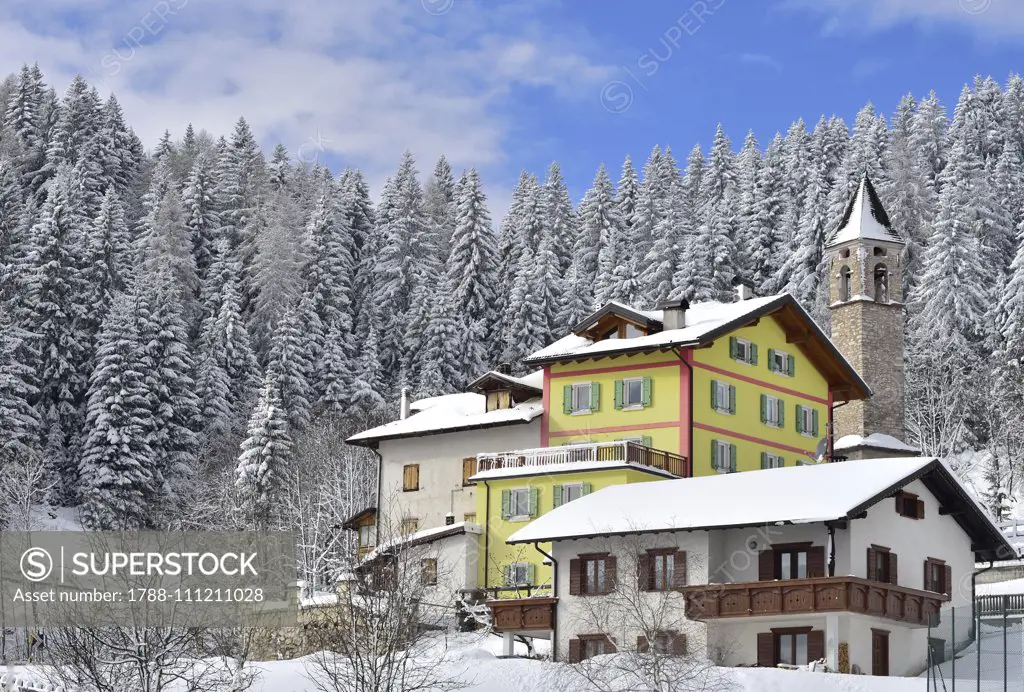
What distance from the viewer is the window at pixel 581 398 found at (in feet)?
189

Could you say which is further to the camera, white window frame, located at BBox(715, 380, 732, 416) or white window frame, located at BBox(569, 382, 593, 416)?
white window frame, located at BBox(569, 382, 593, 416)

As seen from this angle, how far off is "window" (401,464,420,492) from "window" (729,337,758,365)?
42.2 ft

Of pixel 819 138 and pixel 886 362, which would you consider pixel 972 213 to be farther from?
pixel 886 362

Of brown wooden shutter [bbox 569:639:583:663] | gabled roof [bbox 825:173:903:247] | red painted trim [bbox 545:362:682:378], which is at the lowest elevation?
brown wooden shutter [bbox 569:639:583:663]

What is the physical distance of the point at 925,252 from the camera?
3900 inches

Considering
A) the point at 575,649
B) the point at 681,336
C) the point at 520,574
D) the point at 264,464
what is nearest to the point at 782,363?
the point at 681,336

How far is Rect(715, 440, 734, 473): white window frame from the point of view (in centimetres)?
5628

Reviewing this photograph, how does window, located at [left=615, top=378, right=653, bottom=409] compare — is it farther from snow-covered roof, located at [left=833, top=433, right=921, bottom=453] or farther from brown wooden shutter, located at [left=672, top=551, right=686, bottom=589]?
snow-covered roof, located at [left=833, top=433, right=921, bottom=453]

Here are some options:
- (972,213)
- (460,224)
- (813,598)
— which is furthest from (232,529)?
(972,213)

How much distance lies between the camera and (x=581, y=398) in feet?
190

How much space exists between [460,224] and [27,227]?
94.2ft

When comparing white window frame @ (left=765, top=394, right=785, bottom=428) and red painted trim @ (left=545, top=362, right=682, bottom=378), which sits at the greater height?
red painted trim @ (left=545, top=362, right=682, bottom=378)

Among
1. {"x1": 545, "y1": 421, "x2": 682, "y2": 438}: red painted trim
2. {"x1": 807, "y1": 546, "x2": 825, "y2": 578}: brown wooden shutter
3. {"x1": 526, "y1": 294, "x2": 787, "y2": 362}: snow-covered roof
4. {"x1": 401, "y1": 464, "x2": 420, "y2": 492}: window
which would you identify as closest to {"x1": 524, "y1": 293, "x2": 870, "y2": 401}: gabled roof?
{"x1": 526, "y1": 294, "x2": 787, "y2": 362}: snow-covered roof

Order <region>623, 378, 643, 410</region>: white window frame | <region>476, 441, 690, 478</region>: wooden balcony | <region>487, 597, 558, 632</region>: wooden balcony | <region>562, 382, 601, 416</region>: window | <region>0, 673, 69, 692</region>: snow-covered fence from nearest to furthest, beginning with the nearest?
<region>0, 673, 69, 692</region>: snow-covered fence < <region>487, 597, 558, 632</region>: wooden balcony < <region>476, 441, 690, 478</region>: wooden balcony < <region>623, 378, 643, 410</region>: white window frame < <region>562, 382, 601, 416</region>: window
